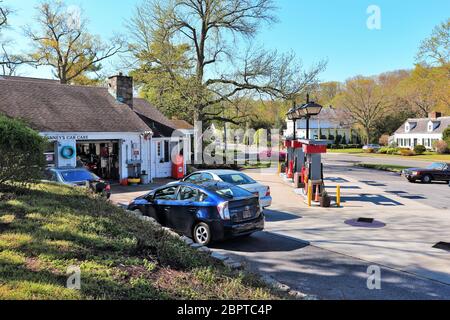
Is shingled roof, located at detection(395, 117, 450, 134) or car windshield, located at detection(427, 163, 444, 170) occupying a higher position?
shingled roof, located at detection(395, 117, 450, 134)

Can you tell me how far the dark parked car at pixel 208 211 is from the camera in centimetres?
891

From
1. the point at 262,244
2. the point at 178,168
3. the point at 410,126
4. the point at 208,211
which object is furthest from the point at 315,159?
the point at 410,126

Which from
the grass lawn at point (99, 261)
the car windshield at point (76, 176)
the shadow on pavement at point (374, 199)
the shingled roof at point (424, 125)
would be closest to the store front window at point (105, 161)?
the car windshield at point (76, 176)

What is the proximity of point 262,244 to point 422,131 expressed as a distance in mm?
62337

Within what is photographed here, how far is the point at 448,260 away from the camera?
8.38m

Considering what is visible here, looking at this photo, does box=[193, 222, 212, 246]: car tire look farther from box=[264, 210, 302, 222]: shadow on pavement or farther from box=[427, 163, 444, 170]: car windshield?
box=[427, 163, 444, 170]: car windshield

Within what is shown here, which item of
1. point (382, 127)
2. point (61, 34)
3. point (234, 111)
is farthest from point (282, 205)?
point (382, 127)

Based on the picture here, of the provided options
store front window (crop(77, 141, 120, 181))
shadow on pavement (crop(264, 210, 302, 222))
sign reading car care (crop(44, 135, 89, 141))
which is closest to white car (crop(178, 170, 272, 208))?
shadow on pavement (crop(264, 210, 302, 222))

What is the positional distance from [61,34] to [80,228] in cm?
4639

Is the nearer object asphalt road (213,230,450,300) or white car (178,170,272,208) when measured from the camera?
asphalt road (213,230,450,300)

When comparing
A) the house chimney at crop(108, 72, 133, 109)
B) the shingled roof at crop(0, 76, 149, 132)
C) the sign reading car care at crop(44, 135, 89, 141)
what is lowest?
the sign reading car care at crop(44, 135, 89, 141)

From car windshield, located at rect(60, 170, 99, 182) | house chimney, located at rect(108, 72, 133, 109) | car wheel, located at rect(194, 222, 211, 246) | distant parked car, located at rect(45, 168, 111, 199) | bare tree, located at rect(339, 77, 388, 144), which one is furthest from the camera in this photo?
bare tree, located at rect(339, 77, 388, 144)

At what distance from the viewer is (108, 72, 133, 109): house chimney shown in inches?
916

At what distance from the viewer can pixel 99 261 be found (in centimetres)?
522
